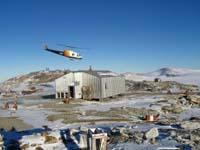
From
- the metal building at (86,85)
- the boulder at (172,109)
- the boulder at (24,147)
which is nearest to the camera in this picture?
the boulder at (24,147)

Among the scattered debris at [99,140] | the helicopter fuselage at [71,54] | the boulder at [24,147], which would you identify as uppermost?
the helicopter fuselage at [71,54]

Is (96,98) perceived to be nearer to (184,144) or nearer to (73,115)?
(73,115)

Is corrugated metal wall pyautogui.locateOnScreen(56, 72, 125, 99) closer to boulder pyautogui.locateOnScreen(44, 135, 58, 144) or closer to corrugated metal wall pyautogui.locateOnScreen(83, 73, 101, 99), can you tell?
corrugated metal wall pyautogui.locateOnScreen(83, 73, 101, 99)

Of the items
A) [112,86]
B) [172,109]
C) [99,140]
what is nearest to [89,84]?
[112,86]

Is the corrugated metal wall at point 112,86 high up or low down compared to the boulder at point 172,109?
up

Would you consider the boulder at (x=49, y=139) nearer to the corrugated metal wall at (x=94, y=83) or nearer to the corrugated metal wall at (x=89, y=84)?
the corrugated metal wall at (x=89, y=84)

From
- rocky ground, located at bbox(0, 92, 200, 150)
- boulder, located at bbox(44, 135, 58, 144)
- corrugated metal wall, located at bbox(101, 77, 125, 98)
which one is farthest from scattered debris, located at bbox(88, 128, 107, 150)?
corrugated metal wall, located at bbox(101, 77, 125, 98)

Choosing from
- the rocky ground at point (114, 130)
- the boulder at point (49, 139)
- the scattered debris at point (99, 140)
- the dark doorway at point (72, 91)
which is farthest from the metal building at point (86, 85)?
the scattered debris at point (99, 140)

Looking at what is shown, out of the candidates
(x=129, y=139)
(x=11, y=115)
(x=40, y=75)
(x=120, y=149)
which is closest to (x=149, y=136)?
(x=129, y=139)
